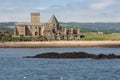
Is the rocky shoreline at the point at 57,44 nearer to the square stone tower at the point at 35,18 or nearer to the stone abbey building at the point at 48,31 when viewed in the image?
the stone abbey building at the point at 48,31

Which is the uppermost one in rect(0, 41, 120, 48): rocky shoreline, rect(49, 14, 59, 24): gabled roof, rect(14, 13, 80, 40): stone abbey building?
rect(49, 14, 59, 24): gabled roof

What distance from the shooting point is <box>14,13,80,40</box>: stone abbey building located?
173 m

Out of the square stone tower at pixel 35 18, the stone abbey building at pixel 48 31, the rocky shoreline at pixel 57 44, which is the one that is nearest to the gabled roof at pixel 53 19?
the stone abbey building at pixel 48 31

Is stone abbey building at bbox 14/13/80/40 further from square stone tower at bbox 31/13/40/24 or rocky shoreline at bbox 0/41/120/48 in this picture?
rocky shoreline at bbox 0/41/120/48

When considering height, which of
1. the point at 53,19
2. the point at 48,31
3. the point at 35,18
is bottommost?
the point at 48,31

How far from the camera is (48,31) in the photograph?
174125mm

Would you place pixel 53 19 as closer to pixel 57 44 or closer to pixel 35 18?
pixel 35 18

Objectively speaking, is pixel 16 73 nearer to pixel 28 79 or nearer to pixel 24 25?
pixel 28 79

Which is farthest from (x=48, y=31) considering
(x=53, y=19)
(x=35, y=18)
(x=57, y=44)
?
(x=57, y=44)

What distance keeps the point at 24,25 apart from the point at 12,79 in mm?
131256

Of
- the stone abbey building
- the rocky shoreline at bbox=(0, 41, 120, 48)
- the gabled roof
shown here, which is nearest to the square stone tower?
the stone abbey building

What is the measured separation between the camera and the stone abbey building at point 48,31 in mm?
173250

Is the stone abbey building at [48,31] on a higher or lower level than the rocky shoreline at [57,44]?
higher

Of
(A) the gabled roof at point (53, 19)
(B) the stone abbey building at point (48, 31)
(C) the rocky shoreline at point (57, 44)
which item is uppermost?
(A) the gabled roof at point (53, 19)
